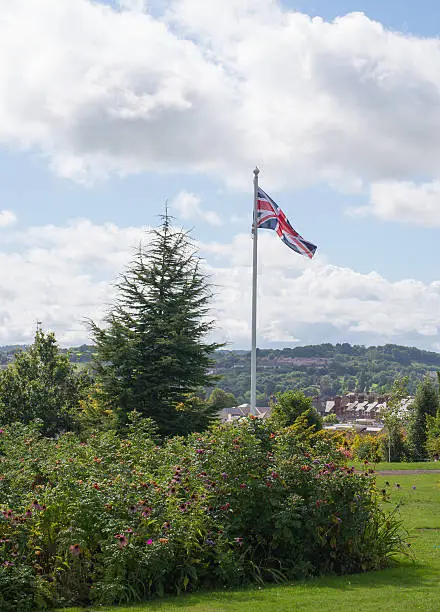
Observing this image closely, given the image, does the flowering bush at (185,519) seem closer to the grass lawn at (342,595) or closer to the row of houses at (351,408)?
the grass lawn at (342,595)

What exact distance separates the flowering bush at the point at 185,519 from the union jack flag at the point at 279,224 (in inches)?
321

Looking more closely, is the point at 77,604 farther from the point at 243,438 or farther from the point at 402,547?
the point at 402,547

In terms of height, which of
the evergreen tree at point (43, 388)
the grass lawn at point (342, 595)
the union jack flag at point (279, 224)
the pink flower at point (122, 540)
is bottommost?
the grass lawn at point (342, 595)

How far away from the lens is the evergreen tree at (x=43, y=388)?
23.0 m

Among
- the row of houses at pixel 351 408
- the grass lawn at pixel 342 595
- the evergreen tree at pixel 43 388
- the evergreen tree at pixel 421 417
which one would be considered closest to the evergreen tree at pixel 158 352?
the evergreen tree at pixel 43 388

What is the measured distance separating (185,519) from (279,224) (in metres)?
10.8

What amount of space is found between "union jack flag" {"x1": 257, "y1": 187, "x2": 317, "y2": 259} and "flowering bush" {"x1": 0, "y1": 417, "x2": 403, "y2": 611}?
8.16 m

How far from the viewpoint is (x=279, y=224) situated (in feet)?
56.7

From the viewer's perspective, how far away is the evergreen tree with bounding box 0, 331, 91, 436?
2302cm

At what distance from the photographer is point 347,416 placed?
143375 millimetres

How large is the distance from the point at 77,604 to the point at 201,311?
47.3ft

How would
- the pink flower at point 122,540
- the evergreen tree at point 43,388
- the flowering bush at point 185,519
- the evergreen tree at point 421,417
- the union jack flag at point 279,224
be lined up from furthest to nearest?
1. the evergreen tree at point 421,417
2. the evergreen tree at point 43,388
3. the union jack flag at point 279,224
4. the flowering bush at point 185,519
5. the pink flower at point 122,540

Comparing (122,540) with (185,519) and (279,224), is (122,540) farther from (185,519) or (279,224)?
(279,224)

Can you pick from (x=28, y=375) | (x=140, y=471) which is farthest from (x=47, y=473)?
(x=28, y=375)
